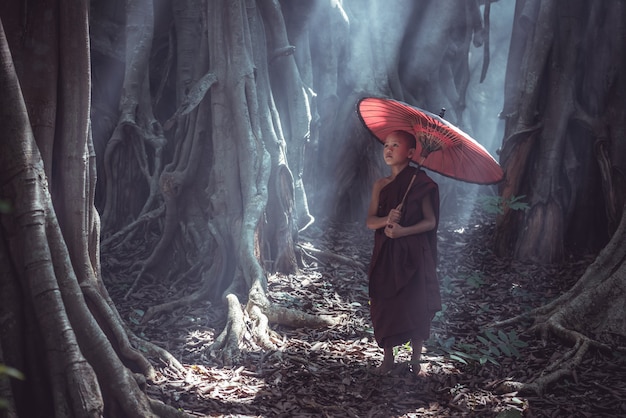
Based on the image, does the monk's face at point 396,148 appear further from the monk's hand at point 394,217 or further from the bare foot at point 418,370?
the bare foot at point 418,370

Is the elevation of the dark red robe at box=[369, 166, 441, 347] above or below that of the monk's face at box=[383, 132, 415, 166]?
below

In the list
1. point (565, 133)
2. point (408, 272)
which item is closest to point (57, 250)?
point (408, 272)

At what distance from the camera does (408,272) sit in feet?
13.0

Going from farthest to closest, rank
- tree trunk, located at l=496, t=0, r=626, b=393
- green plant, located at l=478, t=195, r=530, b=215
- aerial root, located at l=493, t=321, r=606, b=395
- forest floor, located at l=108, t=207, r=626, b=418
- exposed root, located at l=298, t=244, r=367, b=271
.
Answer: exposed root, located at l=298, t=244, r=367, b=271
green plant, located at l=478, t=195, r=530, b=215
tree trunk, located at l=496, t=0, r=626, b=393
aerial root, located at l=493, t=321, r=606, b=395
forest floor, located at l=108, t=207, r=626, b=418

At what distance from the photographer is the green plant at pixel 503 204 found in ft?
21.6

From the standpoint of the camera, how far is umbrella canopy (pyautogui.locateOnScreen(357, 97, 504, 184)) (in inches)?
149

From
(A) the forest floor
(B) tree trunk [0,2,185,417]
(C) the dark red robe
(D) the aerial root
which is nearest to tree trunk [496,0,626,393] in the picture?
(A) the forest floor

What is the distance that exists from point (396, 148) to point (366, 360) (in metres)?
1.54

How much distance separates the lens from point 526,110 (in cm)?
672

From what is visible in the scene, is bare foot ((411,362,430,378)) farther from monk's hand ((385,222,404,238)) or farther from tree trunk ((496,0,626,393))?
tree trunk ((496,0,626,393))

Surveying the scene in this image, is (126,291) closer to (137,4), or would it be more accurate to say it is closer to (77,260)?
(77,260)

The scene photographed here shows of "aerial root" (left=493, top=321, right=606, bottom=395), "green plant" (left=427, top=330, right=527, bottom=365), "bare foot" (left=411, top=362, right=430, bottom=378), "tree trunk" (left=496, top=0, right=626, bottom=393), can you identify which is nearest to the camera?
"aerial root" (left=493, top=321, right=606, bottom=395)

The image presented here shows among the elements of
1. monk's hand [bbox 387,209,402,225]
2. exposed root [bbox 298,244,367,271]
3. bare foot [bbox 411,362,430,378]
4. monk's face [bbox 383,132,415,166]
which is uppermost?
monk's face [bbox 383,132,415,166]

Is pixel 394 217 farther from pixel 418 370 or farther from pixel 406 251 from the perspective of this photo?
pixel 418 370
